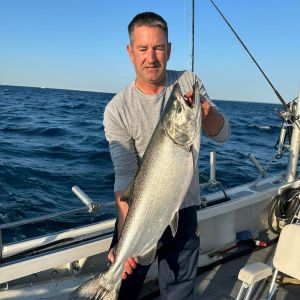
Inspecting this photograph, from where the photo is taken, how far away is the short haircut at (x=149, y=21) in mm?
2744

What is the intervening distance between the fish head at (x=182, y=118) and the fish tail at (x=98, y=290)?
3.72ft

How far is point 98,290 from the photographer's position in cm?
282

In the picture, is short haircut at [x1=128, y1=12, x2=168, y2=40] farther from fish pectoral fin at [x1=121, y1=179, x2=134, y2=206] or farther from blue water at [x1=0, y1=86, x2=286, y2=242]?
blue water at [x1=0, y1=86, x2=286, y2=242]

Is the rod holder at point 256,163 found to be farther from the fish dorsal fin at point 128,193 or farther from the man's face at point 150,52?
the fish dorsal fin at point 128,193

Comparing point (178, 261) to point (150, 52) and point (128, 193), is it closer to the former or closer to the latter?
point (128, 193)

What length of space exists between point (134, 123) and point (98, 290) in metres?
1.21

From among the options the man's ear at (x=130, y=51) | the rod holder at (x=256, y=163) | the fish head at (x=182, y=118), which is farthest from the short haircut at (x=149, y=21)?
the rod holder at (x=256, y=163)

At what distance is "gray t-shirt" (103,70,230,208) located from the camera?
2.97 m

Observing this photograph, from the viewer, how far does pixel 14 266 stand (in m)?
3.22

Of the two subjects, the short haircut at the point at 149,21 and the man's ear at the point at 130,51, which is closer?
the short haircut at the point at 149,21

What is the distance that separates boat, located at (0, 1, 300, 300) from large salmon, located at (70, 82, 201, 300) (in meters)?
0.75

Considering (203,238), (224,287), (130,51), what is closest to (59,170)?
(203,238)

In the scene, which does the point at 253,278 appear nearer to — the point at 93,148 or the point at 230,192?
the point at 230,192

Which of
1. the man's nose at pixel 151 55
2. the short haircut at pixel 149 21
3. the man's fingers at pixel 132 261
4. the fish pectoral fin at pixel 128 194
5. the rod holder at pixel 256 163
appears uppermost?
the short haircut at pixel 149 21
